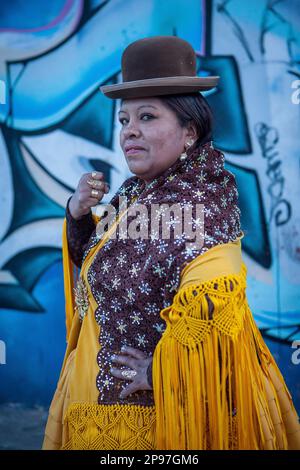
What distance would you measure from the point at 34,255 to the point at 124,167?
103cm

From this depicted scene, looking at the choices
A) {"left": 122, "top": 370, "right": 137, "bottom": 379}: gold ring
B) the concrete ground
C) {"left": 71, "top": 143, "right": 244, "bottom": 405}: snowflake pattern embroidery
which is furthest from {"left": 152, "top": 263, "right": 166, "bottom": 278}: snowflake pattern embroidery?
the concrete ground

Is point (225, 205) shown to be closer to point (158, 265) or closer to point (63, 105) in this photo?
point (158, 265)

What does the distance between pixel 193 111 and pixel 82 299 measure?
0.86 metres

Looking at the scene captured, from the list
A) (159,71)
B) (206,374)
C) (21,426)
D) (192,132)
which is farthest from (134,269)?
(21,426)

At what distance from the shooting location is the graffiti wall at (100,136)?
471cm

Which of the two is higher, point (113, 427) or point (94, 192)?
point (94, 192)

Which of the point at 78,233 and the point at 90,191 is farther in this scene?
the point at 78,233

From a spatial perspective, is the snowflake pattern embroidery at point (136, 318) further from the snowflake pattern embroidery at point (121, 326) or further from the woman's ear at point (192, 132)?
the woman's ear at point (192, 132)

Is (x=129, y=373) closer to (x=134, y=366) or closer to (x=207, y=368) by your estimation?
(x=134, y=366)

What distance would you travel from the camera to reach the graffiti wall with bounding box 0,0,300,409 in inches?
185

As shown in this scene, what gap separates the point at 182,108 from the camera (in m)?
2.28

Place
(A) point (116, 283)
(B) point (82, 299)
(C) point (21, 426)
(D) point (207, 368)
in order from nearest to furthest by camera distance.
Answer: (D) point (207, 368) < (A) point (116, 283) < (B) point (82, 299) < (C) point (21, 426)

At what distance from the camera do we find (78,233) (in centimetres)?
272

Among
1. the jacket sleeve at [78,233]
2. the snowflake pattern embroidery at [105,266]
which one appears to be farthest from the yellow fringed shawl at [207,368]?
the jacket sleeve at [78,233]
